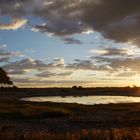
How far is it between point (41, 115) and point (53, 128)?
1344 cm

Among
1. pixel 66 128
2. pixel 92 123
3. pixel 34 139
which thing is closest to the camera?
pixel 34 139

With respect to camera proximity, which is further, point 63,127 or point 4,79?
point 4,79

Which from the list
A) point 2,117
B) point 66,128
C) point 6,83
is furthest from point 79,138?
point 6,83

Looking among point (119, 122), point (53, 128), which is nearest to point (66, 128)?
point (53, 128)

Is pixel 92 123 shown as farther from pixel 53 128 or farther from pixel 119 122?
pixel 53 128

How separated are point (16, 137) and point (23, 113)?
27336mm

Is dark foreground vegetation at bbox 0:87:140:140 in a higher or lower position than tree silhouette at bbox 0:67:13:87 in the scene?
lower

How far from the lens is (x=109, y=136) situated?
2264 centimetres

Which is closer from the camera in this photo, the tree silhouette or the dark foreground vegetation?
the dark foreground vegetation

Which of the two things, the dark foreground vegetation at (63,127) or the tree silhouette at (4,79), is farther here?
the tree silhouette at (4,79)

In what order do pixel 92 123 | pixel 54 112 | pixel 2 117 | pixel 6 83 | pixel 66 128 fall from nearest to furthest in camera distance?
pixel 66 128
pixel 92 123
pixel 2 117
pixel 54 112
pixel 6 83

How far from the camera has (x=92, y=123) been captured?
39.0 meters

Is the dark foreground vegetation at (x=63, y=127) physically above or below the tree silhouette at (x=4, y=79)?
below

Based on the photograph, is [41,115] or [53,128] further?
[41,115]
